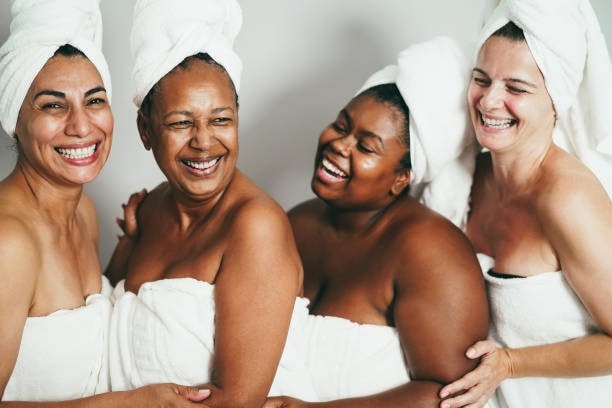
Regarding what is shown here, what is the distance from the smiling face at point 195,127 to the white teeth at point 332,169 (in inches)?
13.3

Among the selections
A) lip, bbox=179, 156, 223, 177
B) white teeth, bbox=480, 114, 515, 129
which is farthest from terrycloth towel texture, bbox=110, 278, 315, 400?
white teeth, bbox=480, 114, 515, 129

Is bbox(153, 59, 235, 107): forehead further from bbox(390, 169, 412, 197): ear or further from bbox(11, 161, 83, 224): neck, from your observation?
bbox(390, 169, 412, 197): ear

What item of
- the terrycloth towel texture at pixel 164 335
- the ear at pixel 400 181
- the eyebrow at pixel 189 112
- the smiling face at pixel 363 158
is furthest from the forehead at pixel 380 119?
the terrycloth towel texture at pixel 164 335

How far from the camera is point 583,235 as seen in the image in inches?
68.4

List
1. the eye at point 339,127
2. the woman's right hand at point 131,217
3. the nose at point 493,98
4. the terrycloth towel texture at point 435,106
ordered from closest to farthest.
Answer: the nose at point 493,98 → the terrycloth towel texture at point 435,106 → the eye at point 339,127 → the woman's right hand at point 131,217

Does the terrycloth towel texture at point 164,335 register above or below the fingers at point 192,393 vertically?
above

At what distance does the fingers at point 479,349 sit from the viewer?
6.02 ft

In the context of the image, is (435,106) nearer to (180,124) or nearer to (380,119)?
(380,119)

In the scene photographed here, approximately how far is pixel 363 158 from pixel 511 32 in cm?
54

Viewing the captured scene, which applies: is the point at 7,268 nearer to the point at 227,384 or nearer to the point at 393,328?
the point at 227,384

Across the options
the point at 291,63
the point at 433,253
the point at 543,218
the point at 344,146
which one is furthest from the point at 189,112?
the point at 291,63

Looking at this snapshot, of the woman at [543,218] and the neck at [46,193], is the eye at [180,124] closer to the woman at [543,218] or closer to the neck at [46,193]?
the neck at [46,193]

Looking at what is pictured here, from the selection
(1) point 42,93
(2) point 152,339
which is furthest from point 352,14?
(2) point 152,339

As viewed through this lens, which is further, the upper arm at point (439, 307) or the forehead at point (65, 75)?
the upper arm at point (439, 307)
